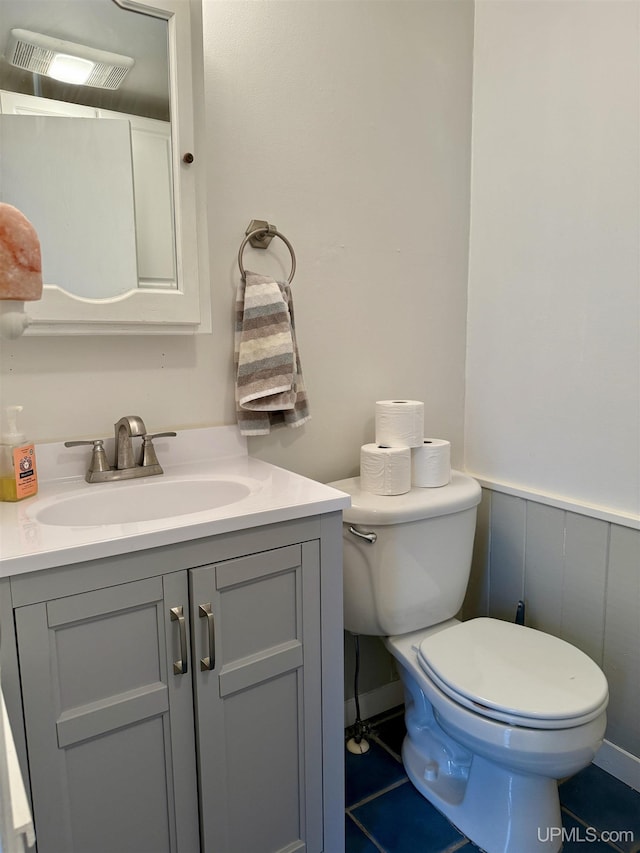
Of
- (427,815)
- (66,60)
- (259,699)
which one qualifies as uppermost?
(66,60)

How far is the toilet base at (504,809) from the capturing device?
1258 mm

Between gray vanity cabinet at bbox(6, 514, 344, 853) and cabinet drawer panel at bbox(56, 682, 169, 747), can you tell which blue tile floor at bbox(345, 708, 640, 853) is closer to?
gray vanity cabinet at bbox(6, 514, 344, 853)

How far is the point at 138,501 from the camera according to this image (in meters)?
1.20

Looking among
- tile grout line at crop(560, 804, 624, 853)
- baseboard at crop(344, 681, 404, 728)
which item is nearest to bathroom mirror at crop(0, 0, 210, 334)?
baseboard at crop(344, 681, 404, 728)

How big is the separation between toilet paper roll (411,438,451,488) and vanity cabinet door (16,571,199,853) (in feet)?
2.61

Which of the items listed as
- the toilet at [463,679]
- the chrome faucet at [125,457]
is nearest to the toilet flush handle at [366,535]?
the toilet at [463,679]

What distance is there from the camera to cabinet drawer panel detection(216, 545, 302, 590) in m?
0.98

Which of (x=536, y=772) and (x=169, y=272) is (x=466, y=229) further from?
(x=536, y=772)

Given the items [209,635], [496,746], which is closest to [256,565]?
[209,635]

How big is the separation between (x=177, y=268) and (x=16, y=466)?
1.73 feet

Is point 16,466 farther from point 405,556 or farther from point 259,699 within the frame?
point 405,556

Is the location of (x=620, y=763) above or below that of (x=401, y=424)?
below

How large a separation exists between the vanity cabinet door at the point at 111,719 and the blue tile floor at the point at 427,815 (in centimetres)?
57

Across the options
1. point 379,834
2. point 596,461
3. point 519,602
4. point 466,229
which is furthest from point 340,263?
point 379,834
